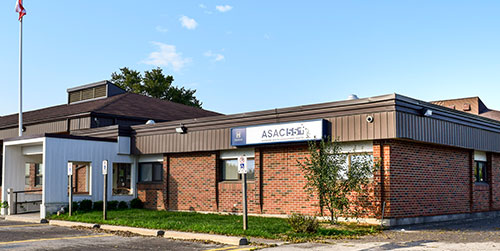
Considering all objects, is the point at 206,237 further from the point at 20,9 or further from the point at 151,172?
the point at 20,9

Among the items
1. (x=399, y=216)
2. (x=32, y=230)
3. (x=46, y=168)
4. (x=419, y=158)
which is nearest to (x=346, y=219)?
(x=399, y=216)

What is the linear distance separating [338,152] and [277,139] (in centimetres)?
274

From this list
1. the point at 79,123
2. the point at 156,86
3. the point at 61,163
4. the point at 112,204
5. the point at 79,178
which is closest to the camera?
the point at 61,163

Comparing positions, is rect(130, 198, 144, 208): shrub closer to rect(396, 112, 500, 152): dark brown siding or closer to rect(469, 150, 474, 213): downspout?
rect(396, 112, 500, 152): dark brown siding

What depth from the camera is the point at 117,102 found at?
107ft

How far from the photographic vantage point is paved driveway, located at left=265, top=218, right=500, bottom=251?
42.4 ft

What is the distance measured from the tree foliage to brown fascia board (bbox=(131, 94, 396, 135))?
122 ft

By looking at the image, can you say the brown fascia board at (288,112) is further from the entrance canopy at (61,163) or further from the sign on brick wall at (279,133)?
the entrance canopy at (61,163)

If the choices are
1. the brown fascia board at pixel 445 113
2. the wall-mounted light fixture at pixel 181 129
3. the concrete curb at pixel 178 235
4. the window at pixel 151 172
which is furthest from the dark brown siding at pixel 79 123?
the brown fascia board at pixel 445 113

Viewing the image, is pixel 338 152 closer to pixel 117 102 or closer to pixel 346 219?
pixel 346 219

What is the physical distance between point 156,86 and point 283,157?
43184 millimetres

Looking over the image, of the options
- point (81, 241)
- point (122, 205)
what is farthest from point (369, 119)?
point (122, 205)

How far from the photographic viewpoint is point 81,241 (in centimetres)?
Answer: 1461

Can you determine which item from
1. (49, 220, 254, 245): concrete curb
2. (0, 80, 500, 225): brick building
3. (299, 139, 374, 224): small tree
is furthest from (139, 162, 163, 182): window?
(299, 139, 374, 224): small tree
